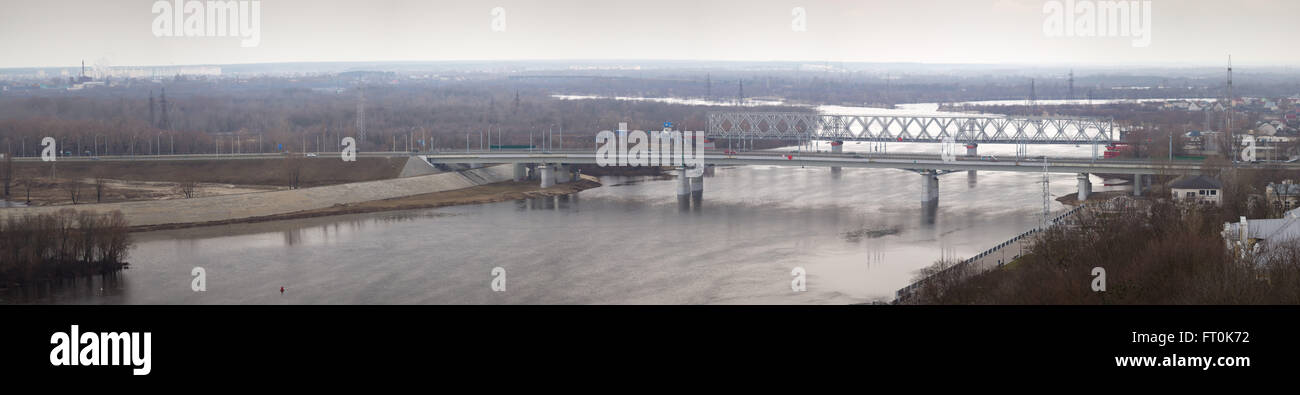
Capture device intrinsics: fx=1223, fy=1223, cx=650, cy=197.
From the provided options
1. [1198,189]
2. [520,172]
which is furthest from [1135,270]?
[520,172]

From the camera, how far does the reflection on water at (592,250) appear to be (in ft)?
45.5

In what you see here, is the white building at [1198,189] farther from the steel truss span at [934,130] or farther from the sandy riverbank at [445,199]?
the sandy riverbank at [445,199]

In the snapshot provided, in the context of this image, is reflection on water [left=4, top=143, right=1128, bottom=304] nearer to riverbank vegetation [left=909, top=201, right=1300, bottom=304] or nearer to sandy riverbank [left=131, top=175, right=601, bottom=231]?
sandy riverbank [left=131, top=175, right=601, bottom=231]

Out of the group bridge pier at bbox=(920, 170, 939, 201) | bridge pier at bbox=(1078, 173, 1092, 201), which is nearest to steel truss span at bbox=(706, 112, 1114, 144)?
bridge pier at bbox=(920, 170, 939, 201)

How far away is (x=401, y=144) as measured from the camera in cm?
3650

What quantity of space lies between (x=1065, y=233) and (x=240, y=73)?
7565 cm

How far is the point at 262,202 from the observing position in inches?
901

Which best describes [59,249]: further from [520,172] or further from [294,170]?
[520,172]

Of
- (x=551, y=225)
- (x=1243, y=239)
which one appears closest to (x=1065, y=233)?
(x=1243, y=239)

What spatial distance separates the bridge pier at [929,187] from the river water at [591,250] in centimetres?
37
